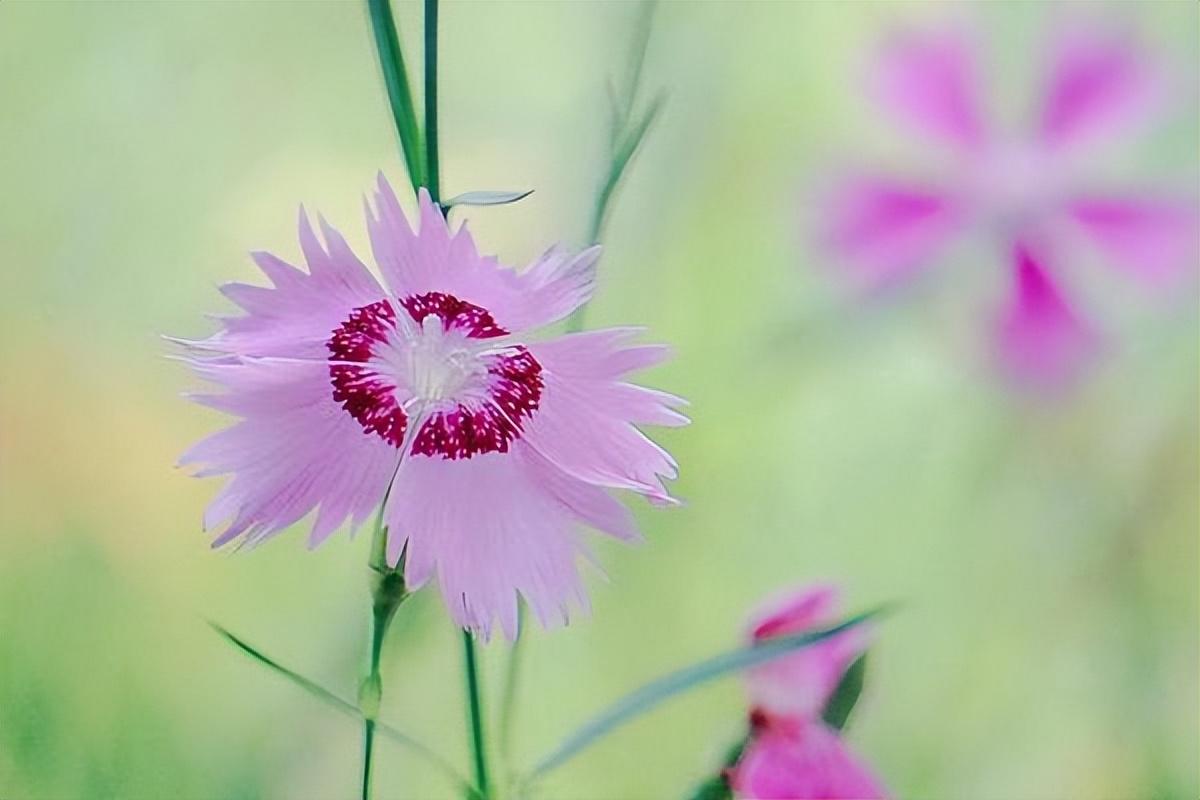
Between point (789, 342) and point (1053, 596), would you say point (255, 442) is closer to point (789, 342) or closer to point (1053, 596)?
point (789, 342)

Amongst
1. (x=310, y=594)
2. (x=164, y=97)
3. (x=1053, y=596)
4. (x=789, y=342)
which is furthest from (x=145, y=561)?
(x=1053, y=596)

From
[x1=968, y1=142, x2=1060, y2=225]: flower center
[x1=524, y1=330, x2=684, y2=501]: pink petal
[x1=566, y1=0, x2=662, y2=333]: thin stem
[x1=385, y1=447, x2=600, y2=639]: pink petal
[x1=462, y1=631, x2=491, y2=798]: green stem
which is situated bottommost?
[x1=462, y1=631, x2=491, y2=798]: green stem

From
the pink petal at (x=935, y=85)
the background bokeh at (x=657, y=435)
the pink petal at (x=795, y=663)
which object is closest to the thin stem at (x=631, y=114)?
the background bokeh at (x=657, y=435)

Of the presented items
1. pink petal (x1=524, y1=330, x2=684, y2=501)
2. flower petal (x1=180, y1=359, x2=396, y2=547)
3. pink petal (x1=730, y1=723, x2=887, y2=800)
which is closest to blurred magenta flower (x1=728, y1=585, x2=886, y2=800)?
pink petal (x1=730, y1=723, x2=887, y2=800)

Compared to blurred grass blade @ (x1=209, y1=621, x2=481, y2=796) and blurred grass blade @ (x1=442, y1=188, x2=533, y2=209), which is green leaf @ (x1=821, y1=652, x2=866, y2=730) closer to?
blurred grass blade @ (x1=209, y1=621, x2=481, y2=796)

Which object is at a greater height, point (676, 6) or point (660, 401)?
point (676, 6)

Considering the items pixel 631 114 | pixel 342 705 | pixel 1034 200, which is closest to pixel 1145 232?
pixel 1034 200
